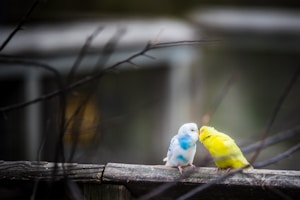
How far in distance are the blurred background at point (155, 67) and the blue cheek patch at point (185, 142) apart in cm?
325

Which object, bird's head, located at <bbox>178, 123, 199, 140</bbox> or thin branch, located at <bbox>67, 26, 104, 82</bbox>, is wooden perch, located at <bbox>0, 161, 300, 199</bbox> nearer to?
bird's head, located at <bbox>178, 123, 199, 140</bbox>

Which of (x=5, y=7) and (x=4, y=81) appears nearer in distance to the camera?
(x=4, y=81)

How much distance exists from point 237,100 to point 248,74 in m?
0.32

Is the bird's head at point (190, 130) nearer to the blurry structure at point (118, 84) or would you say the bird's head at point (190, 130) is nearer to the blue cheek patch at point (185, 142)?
the blue cheek patch at point (185, 142)

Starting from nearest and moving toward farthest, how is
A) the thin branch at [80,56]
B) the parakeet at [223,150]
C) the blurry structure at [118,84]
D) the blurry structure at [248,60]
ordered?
1. the thin branch at [80,56]
2. the parakeet at [223,150]
3. the blurry structure at [118,84]
4. the blurry structure at [248,60]

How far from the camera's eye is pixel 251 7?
7074 mm

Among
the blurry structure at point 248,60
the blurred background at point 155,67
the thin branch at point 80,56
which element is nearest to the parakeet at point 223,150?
the thin branch at point 80,56

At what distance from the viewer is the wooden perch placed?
1580 millimetres

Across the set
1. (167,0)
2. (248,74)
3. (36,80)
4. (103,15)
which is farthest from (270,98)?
(36,80)

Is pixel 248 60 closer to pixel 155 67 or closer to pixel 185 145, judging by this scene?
pixel 155 67

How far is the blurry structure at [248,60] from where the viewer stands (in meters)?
6.78

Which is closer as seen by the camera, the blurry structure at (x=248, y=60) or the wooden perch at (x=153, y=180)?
the wooden perch at (x=153, y=180)

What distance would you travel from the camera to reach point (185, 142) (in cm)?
178

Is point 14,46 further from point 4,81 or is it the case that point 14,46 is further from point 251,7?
point 251,7
